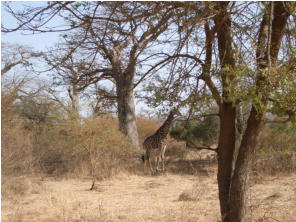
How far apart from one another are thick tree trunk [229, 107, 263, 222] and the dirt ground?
50 cm

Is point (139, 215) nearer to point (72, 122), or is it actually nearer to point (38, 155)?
point (72, 122)

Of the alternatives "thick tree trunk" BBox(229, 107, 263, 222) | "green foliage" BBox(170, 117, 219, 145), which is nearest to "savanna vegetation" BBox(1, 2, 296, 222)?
"thick tree trunk" BBox(229, 107, 263, 222)

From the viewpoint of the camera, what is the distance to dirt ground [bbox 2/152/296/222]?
4.95m

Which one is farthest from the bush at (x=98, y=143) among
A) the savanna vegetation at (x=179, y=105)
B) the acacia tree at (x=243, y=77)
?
the acacia tree at (x=243, y=77)

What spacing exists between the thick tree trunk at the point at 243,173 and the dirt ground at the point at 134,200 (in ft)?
1.64

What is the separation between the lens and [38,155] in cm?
1136

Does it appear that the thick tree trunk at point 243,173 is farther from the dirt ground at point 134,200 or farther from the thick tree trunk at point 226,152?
the dirt ground at point 134,200

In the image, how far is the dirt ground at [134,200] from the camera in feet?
16.2

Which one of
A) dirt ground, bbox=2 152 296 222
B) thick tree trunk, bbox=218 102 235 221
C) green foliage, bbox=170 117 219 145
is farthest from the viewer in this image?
green foliage, bbox=170 117 219 145

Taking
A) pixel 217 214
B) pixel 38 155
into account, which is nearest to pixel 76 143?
pixel 38 155

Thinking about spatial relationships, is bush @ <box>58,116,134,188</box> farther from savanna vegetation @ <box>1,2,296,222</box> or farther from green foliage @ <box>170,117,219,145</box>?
green foliage @ <box>170,117,219,145</box>

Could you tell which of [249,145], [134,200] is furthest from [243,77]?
[134,200]

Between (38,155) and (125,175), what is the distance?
12.2 feet

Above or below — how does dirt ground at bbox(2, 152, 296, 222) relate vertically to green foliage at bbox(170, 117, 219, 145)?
below
